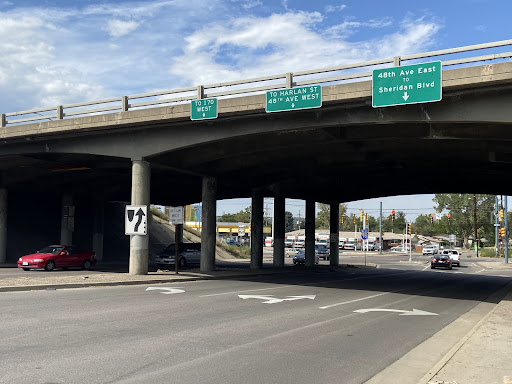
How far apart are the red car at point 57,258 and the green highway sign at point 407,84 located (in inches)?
785

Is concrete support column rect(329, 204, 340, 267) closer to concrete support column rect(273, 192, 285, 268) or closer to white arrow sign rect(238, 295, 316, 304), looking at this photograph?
concrete support column rect(273, 192, 285, 268)

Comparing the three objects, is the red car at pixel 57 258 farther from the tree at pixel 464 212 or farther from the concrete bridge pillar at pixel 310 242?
the tree at pixel 464 212

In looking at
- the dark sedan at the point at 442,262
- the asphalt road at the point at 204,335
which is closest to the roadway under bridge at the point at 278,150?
the asphalt road at the point at 204,335

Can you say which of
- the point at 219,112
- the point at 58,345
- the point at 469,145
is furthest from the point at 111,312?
the point at 469,145

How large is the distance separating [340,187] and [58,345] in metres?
33.6

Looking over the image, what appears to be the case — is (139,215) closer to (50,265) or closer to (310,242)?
(50,265)

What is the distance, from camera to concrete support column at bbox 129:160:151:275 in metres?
24.3

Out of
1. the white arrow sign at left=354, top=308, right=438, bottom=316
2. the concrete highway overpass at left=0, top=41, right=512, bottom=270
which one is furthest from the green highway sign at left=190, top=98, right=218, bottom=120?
the white arrow sign at left=354, top=308, right=438, bottom=316

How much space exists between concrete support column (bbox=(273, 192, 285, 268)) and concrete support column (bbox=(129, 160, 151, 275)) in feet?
54.6

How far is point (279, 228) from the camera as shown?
40844mm

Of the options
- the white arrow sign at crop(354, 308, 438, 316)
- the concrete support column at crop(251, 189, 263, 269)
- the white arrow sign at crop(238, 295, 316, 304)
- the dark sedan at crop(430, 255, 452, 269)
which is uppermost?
the concrete support column at crop(251, 189, 263, 269)

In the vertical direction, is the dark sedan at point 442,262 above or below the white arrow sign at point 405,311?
below

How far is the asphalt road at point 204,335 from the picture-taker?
7062 mm

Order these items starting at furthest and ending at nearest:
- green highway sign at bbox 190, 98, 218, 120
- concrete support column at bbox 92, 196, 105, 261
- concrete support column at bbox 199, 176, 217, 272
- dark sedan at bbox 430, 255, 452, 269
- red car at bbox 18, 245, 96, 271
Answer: dark sedan at bbox 430, 255, 452, 269 → concrete support column at bbox 92, 196, 105, 261 → concrete support column at bbox 199, 176, 217, 272 → red car at bbox 18, 245, 96, 271 → green highway sign at bbox 190, 98, 218, 120
